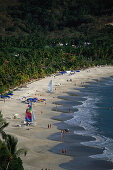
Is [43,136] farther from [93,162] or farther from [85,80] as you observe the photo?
[85,80]

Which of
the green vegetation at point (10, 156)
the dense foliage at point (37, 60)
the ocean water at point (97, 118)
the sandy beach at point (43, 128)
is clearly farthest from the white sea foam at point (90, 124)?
the dense foliage at point (37, 60)

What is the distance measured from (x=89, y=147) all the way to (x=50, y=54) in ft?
330

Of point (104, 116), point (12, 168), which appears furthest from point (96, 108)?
point (12, 168)

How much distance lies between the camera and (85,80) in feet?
414

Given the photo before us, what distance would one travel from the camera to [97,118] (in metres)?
71.1

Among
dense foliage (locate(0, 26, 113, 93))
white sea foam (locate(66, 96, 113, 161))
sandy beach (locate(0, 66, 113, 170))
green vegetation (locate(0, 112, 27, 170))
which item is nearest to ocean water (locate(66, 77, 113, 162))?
white sea foam (locate(66, 96, 113, 161))

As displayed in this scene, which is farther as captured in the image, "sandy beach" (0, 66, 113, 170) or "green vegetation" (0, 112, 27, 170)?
"sandy beach" (0, 66, 113, 170)

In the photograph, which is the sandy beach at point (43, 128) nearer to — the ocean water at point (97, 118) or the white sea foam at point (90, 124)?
the white sea foam at point (90, 124)

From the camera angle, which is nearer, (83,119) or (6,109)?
(83,119)

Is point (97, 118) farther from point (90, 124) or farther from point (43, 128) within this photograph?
point (43, 128)

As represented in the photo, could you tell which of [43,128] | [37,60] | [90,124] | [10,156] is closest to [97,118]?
[90,124]

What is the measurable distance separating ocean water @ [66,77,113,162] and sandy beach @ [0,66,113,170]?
211 centimetres

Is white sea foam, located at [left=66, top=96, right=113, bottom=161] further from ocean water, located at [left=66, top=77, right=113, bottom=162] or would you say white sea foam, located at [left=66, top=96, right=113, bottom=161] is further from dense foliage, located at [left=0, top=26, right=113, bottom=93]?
dense foliage, located at [left=0, top=26, right=113, bottom=93]

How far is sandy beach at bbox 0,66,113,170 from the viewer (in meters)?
47.6
